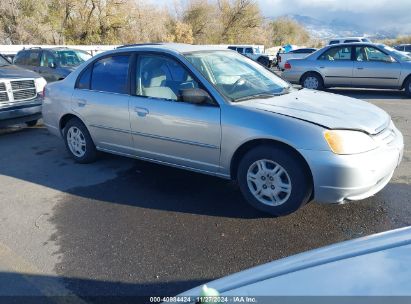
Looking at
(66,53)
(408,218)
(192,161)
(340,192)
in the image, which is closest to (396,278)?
(340,192)

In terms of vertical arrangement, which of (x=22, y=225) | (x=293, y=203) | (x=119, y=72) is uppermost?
(x=119, y=72)

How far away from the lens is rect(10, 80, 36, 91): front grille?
7227 millimetres

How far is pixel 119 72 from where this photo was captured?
4809 millimetres

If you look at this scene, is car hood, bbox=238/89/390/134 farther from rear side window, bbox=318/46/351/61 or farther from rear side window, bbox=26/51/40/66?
rear side window, bbox=26/51/40/66

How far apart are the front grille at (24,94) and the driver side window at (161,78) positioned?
3.78 metres

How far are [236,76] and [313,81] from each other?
26.1 feet

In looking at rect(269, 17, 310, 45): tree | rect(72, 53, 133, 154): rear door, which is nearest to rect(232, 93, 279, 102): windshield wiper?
rect(72, 53, 133, 154): rear door

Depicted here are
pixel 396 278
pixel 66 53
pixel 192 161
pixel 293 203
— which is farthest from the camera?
pixel 66 53

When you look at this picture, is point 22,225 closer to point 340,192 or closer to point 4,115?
point 340,192

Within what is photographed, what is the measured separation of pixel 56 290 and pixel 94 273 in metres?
0.29

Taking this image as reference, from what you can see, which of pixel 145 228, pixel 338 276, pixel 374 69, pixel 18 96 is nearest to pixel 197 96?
pixel 145 228

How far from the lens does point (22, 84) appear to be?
7391mm

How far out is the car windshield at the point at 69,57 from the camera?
38.9 ft

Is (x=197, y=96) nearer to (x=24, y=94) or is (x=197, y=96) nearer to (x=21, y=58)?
(x=24, y=94)
